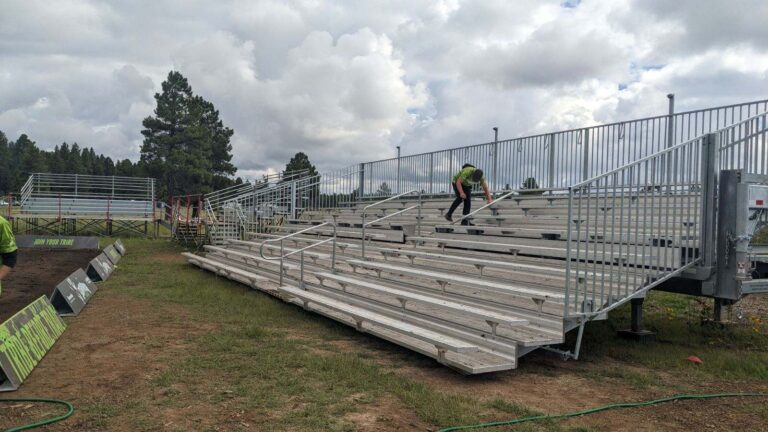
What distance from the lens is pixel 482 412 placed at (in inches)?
172

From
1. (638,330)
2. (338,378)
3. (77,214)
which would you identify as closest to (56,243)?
(77,214)

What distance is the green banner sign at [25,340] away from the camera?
486 centimetres

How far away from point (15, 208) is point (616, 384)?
1232 inches

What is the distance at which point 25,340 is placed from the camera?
5.57 metres

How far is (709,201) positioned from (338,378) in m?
4.61

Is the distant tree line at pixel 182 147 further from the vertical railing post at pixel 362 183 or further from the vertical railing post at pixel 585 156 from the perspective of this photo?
the vertical railing post at pixel 585 156

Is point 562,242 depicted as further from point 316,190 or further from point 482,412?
point 316,190

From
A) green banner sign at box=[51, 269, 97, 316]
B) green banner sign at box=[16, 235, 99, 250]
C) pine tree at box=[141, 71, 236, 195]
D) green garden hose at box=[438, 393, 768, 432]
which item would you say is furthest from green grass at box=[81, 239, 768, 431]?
pine tree at box=[141, 71, 236, 195]

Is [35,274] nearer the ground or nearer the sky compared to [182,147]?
nearer the ground

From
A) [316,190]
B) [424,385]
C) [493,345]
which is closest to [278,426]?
[424,385]

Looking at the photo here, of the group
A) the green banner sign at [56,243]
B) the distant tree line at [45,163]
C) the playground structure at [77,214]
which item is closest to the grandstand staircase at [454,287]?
the green banner sign at [56,243]

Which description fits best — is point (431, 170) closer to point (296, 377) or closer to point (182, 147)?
point (296, 377)

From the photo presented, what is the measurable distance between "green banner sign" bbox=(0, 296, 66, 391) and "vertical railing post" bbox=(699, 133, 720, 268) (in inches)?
280

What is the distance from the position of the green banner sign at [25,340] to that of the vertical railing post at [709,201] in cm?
711
